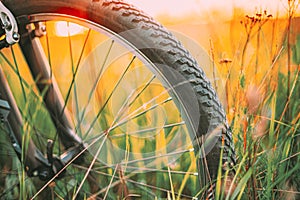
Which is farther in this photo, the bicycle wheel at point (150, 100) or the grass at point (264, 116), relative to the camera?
the grass at point (264, 116)

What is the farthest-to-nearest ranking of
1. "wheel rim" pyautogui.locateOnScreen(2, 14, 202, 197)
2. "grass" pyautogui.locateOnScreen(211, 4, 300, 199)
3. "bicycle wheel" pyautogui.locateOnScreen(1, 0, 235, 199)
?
1. "wheel rim" pyautogui.locateOnScreen(2, 14, 202, 197)
2. "grass" pyautogui.locateOnScreen(211, 4, 300, 199)
3. "bicycle wheel" pyautogui.locateOnScreen(1, 0, 235, 199)

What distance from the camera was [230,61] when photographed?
1660mm

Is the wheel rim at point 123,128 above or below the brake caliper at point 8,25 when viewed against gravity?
below

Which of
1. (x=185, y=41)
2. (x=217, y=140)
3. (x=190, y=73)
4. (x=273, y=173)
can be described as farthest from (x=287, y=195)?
(x=185, y=41)

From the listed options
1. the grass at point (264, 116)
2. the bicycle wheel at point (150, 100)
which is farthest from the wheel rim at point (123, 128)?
the grass at point (264, 116)

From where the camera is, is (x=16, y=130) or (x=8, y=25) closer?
(x=8, y=25)

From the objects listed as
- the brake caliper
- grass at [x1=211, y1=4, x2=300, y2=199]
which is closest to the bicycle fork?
the brake caliper

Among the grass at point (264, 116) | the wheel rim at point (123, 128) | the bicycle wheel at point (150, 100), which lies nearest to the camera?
the bicycle wheel at point (150, 100)

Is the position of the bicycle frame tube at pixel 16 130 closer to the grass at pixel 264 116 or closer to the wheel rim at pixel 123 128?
the wheel rim at pixel 123 128

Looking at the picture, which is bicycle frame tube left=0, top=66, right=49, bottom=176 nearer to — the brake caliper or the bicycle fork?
the bicycle fork

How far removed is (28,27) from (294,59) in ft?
2.94

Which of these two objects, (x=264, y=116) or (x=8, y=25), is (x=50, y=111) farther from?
(x=264, y=116)

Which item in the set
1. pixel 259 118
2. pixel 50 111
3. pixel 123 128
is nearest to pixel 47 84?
pixel 50 111

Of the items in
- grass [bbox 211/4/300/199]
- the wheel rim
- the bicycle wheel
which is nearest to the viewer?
the bicycle wheel
